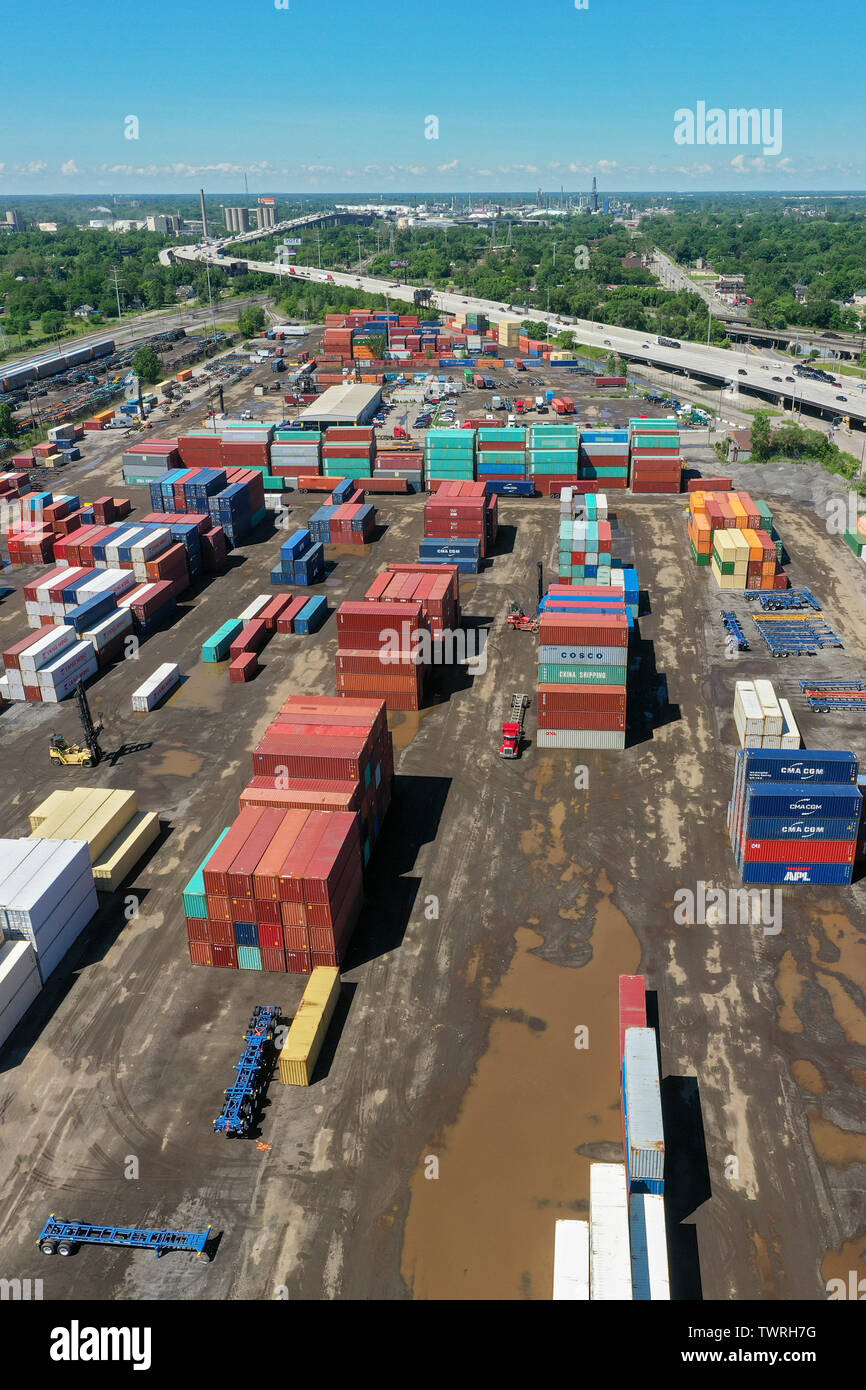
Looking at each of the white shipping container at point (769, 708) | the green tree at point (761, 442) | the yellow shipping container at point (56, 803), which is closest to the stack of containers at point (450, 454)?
the green tree at point (761, 442)

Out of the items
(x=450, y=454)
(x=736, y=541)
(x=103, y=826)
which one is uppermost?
(x=450, y=454)

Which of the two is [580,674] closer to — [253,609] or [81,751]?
[81,751]

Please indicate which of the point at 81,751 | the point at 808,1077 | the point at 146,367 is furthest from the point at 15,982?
the point at 146,367

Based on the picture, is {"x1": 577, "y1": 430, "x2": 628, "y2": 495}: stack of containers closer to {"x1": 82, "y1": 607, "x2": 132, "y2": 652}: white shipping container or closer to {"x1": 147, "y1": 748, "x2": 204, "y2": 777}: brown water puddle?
{"x1": 82, "y1": 607, "x2": 132, "y2": 652}: white shipping container
